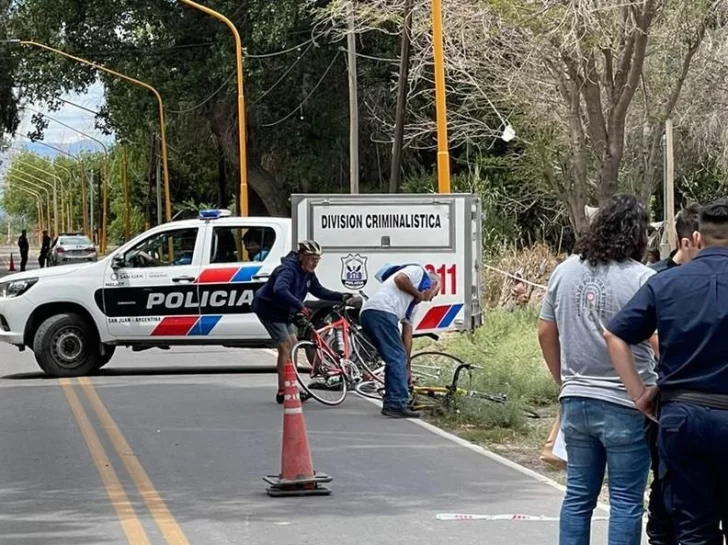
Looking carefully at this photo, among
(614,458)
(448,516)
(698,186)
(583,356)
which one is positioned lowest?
(448,516)

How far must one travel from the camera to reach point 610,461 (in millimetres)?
6047

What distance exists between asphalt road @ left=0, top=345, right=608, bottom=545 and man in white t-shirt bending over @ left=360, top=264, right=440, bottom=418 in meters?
0.29

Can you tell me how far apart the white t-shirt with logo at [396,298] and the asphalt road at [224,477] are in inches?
42.6

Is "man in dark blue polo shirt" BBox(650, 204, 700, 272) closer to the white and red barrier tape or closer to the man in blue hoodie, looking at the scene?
the white and red barrier tape

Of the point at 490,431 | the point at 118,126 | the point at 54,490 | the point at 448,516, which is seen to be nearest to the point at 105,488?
the point at 54,490

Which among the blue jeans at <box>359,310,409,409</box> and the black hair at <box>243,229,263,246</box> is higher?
the black hair at <box>243,229,263,246</box>

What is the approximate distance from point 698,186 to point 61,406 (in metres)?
20.5

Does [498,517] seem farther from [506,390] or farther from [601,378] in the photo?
[506,390]

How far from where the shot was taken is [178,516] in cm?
858

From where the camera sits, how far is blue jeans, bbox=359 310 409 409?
1327cm

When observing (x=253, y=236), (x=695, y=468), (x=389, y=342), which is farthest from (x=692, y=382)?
(x=253, y=236)

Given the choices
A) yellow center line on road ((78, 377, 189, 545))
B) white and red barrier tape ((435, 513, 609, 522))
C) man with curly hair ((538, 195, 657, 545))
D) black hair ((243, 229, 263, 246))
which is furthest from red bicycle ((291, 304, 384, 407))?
man with curly hair ((538, 195, 657, 545))

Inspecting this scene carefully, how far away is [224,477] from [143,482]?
0.59m

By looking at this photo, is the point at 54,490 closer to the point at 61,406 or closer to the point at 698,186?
the point at 61,406
